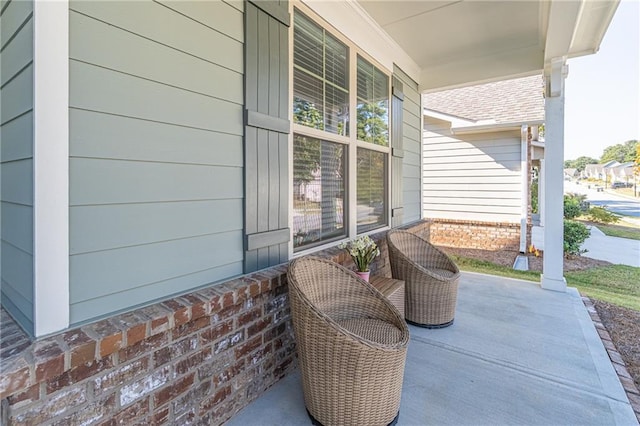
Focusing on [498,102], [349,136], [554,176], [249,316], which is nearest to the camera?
[249,316]

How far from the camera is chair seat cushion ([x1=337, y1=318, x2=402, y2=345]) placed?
6.42 feet

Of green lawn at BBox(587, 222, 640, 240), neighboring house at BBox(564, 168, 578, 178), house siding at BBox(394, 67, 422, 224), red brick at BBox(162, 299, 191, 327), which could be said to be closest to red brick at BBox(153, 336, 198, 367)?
red brick at BBox(162, 299, 191, 327)

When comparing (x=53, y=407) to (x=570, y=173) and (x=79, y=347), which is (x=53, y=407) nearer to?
(x=79, y=347)

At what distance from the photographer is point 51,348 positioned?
1.21m

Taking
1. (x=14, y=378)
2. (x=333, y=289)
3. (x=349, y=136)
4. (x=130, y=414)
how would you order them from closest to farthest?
(x=14, y=378) → (x=130, y=414) → (x=333, y=289) → (x=349, y=136)

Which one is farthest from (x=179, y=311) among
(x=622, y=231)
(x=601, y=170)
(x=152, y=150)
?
(x=601, y=170)

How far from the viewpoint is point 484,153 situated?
7531 millimetres

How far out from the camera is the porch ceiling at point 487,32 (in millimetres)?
3125

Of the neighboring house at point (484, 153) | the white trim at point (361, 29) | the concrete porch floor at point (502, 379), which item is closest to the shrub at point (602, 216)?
the neighboring house at point (484, 153)

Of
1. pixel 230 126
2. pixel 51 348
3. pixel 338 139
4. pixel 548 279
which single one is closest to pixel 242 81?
pixel 230 126

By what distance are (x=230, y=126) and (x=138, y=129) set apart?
0.56m

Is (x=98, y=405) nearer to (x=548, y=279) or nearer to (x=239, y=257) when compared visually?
(x=239, y=257)

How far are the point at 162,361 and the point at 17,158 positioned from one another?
1.11m

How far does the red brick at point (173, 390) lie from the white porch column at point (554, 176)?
178 inches
